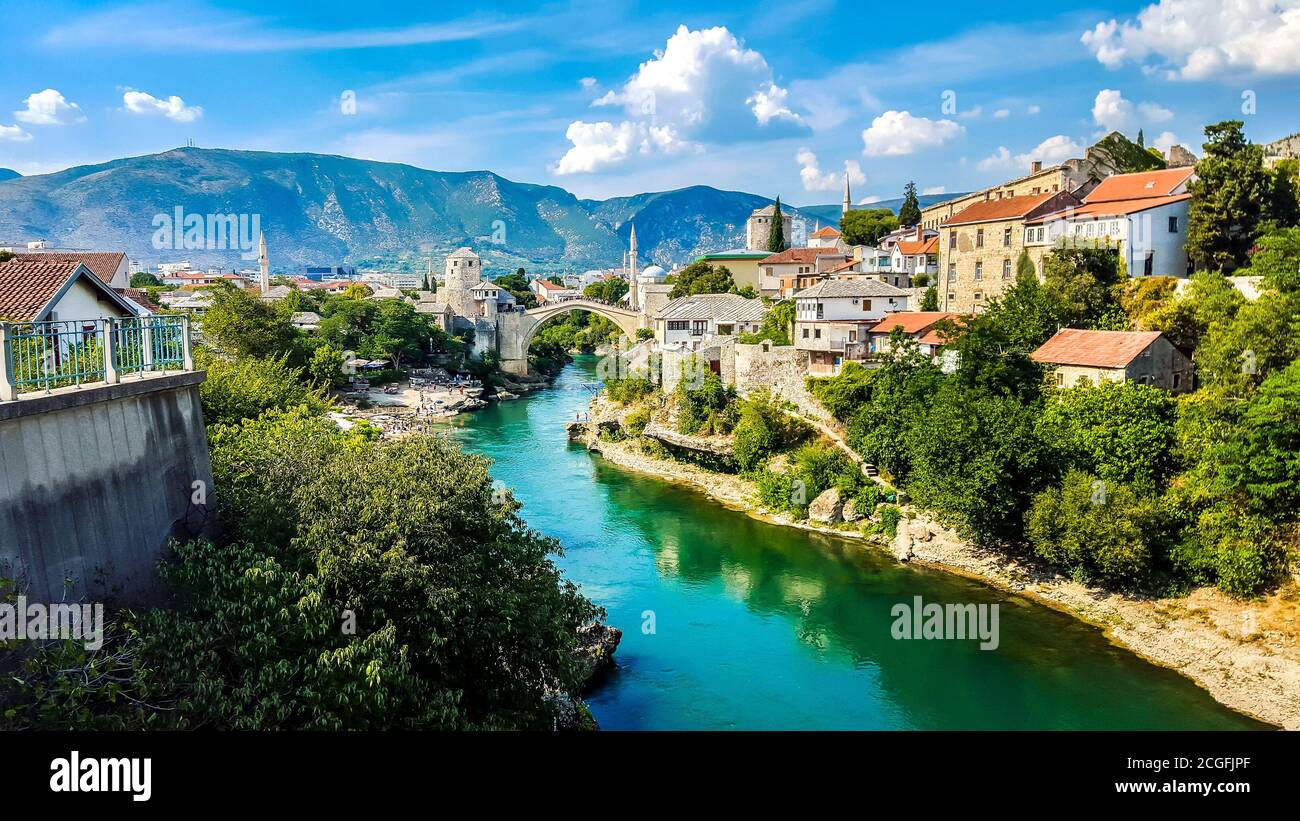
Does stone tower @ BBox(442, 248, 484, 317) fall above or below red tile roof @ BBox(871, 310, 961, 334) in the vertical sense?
above

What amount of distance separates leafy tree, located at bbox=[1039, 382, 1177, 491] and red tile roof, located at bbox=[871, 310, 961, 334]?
7.08 m

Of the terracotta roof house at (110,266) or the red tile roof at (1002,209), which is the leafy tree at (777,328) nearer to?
the red tile roof at (1002,209)

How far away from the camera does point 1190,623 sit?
1358 centimetres

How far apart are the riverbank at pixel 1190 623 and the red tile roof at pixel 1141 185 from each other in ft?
33.5

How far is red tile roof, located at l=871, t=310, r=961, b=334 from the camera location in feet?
79.4

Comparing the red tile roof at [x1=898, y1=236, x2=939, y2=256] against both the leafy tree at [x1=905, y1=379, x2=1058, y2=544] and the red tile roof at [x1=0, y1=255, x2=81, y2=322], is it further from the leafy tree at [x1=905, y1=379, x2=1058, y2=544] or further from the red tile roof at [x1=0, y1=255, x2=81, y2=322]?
the red tile roof at [x1=0, y1=255, x2=81, y2=322]

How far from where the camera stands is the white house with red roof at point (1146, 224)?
66.2 ft

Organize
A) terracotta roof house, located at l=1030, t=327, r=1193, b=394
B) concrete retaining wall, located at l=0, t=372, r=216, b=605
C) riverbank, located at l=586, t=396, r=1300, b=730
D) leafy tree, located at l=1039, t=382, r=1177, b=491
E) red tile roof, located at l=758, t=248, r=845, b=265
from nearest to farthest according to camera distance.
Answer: concrete retaining wall, located at l=0, t=372, r=216, b=605 → riverbank, located at l=586, t=396, r=1300, b=730 → leafy tree, located at l=1039, t=382, r=1177, b=491 → terracotta roof house, located at l=1030, t=327, r=1193, b=394 → red tile roof, located at l=758, t=248, r=845, b=265

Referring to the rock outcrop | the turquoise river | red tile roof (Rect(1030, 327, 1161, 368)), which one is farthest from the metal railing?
red tile roof (Rect(1030, 327, 1161, 368))

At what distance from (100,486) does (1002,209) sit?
80.3 feet

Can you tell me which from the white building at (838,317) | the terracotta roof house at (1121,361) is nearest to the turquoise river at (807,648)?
the terracotta roof house at (1121,361)
